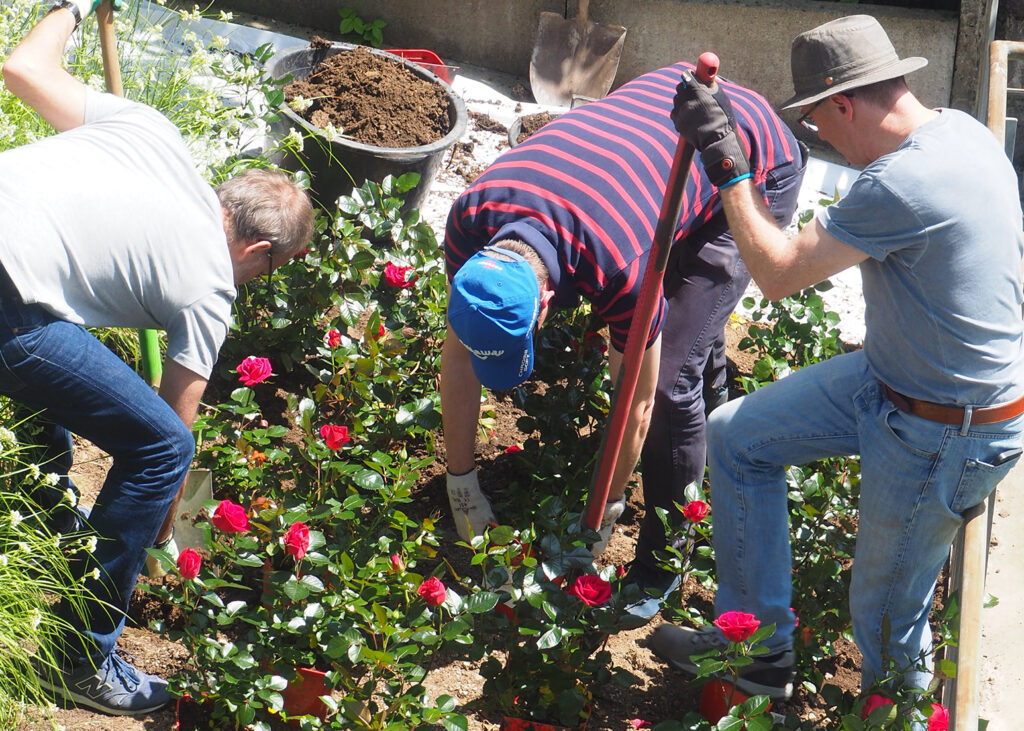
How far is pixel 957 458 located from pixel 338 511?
4.59 ft

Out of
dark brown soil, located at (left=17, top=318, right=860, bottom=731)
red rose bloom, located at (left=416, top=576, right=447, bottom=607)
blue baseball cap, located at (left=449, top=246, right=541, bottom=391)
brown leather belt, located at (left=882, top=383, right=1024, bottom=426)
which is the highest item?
blue baseball cap, located at (left=449, top=246, right=541, bottom=391)

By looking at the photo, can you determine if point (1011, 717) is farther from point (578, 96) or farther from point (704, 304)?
point (578, 96)

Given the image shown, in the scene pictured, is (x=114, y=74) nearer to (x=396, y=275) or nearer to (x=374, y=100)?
(x=396, y=275)

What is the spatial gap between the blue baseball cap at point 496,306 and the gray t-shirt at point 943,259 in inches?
25.8

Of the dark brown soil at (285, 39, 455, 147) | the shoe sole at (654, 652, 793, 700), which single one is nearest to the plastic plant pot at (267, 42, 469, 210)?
the dark brown soil at (285, 39, 455, 147)

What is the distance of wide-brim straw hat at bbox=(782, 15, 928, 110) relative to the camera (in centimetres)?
215

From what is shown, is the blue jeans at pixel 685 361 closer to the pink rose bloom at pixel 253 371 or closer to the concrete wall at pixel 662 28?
the pink rose bloom at pixel 253 371

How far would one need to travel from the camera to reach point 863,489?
233 cm

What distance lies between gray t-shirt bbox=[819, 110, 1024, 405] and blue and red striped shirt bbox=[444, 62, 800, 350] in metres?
0.37

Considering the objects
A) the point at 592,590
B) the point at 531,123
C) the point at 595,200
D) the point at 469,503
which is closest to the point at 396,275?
the point at 469,503

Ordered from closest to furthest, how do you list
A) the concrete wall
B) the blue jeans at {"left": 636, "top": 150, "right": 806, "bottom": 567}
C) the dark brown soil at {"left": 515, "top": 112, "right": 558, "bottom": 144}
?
the blue jeans at {"left": 636, "top": 150, "right": 806, "bottom": 567} → the dark brown soil at {"left": 515, "top": 112, "right": 558, "bottom": 144} → the concrete wall

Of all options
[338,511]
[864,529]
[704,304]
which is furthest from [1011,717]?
[338,511]

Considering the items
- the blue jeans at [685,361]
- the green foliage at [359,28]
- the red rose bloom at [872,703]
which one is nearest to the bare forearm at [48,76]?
the blue jeans at [685,361]

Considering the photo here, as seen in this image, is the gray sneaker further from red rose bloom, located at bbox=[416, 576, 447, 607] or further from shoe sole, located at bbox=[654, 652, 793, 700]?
shoe sole, located at bbox=[654, 652, 793, 700]
